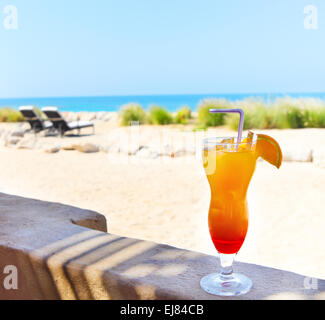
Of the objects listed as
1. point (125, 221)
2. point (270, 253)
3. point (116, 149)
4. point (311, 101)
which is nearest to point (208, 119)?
point (311, 101)

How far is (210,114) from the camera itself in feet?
33.8

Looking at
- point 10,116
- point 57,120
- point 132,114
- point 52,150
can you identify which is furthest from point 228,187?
point 10,116

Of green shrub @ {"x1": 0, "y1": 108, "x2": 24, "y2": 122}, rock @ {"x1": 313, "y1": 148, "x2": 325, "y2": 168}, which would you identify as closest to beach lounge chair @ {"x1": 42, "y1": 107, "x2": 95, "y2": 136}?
green shrub @ {"x1": 0, "y1": 108, "x2": 24, "y2": 122}

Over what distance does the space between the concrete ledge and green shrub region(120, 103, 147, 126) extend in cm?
1028

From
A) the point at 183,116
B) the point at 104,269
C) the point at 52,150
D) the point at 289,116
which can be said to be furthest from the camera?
the point at 183,116

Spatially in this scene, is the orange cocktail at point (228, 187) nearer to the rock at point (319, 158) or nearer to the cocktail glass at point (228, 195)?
the cocktail glass at point (228, 195)

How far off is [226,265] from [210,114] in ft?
30.9

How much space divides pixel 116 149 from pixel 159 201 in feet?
11.0

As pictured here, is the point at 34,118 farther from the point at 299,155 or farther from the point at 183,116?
the point at 299,155

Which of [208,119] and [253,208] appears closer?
[253,208]

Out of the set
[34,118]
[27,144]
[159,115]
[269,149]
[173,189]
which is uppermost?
[269,149]

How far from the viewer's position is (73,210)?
1909mm

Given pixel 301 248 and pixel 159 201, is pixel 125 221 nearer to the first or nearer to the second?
pixel 159 201

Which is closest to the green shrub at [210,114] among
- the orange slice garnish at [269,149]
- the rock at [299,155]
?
the rock at [299,155]
